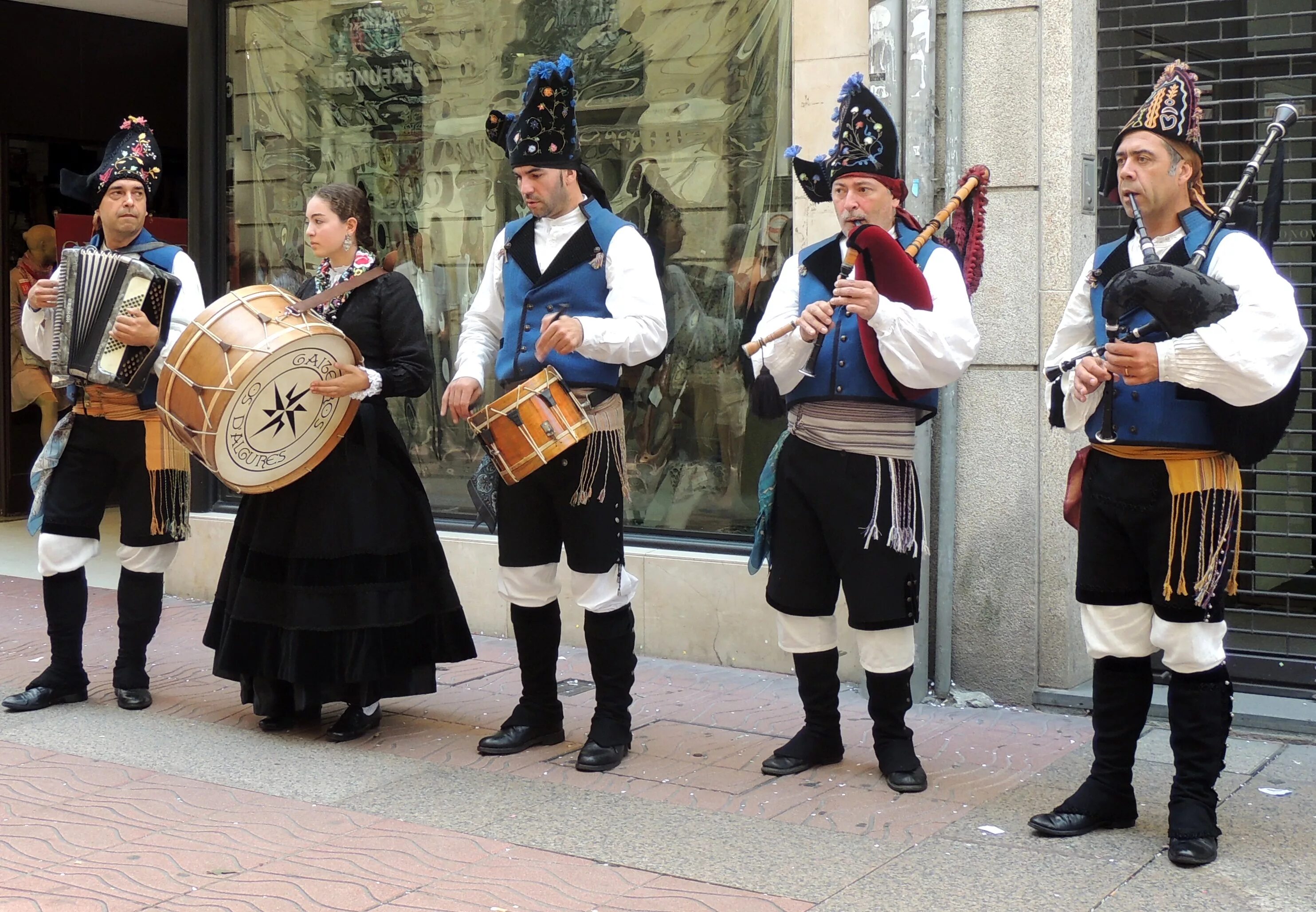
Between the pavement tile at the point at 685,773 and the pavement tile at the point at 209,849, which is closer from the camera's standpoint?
the pavement tile at the point at 209,849

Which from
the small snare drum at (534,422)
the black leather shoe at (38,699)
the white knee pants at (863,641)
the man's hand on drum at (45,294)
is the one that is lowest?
the black leather shoe at (38,699)

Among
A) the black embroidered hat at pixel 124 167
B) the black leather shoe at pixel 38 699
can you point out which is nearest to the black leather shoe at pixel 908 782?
the black leather shoe at pixel 38 699

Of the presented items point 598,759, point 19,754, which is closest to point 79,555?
point 19,754

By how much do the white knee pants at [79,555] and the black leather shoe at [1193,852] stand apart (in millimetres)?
3967

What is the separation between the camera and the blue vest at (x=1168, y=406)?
4.05m

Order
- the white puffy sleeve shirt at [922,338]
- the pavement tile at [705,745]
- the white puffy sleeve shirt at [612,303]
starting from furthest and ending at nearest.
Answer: the pavement tile at [705,745], the white puffy sleeve shirt at [612,303], the white puffy sleeve shirt at [922,338]

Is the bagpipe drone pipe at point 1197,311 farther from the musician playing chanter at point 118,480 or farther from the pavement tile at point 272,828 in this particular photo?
the musician playing chanter at point 118,480

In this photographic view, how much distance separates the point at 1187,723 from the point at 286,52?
6.46 m

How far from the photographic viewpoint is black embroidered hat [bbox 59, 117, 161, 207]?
5.83m

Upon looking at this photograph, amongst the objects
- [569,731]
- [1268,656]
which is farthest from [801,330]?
[1268,656]

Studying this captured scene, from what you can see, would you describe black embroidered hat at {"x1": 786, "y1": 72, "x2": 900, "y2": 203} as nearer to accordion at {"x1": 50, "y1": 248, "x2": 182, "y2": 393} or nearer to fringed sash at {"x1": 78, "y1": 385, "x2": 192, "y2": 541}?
accordion at {"x1": 50, "y1": 248, "x2": 182, "y2": 393}

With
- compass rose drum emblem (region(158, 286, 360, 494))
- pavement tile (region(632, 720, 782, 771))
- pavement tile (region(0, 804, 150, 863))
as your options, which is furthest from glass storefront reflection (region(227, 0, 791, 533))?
pavement tile (region(0, 804, 150, 863))

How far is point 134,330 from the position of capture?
215 inches

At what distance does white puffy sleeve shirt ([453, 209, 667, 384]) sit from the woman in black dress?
28cm
